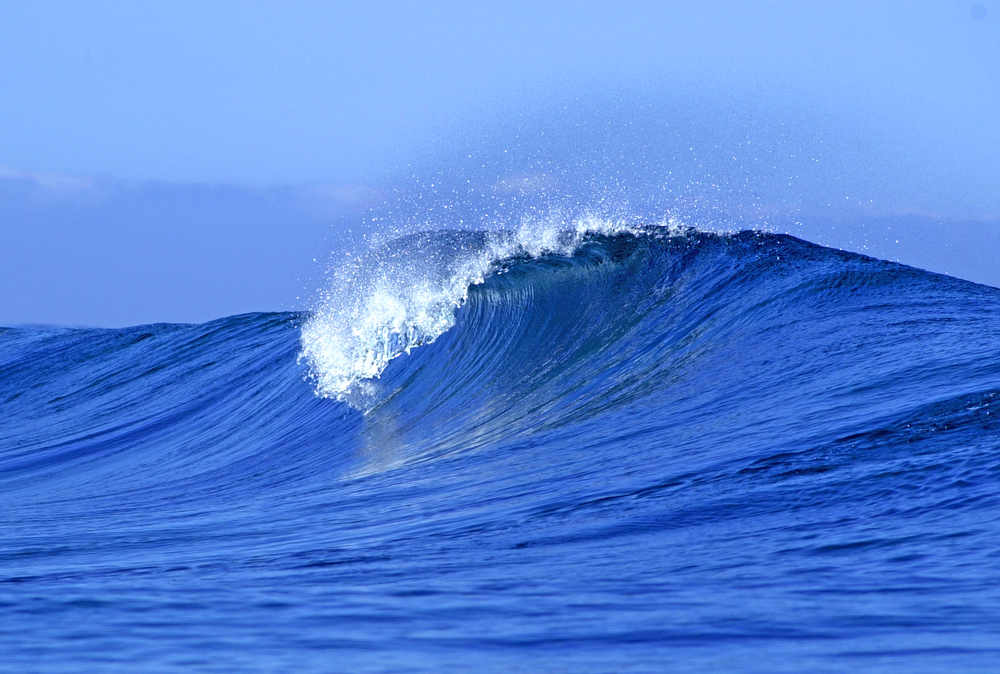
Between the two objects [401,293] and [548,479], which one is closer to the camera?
[548,479]

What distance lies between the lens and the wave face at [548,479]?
2.24m

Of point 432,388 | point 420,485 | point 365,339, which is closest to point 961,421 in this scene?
point 420,485

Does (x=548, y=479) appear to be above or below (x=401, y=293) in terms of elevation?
below

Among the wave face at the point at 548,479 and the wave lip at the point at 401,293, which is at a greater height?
the wave lip at the point at 401,293

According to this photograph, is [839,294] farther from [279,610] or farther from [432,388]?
[279,610]

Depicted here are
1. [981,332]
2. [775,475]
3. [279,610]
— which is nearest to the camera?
[279,610]

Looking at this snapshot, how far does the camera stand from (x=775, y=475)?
4.03 metres

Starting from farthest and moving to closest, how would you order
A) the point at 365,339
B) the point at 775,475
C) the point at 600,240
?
the point at 600,240, the point at 365,339, the point at 775,475

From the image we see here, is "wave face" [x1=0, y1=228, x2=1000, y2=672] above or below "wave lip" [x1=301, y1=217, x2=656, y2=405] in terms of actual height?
below

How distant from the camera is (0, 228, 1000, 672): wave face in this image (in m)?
2.24

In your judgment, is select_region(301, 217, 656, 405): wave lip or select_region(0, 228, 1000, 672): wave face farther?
select_region(301, 217, 656, 405): wave lip

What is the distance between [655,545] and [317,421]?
4.98m

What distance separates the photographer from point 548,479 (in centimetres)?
475

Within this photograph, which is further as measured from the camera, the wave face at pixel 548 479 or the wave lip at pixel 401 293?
the wave lip at pixel 401 293
